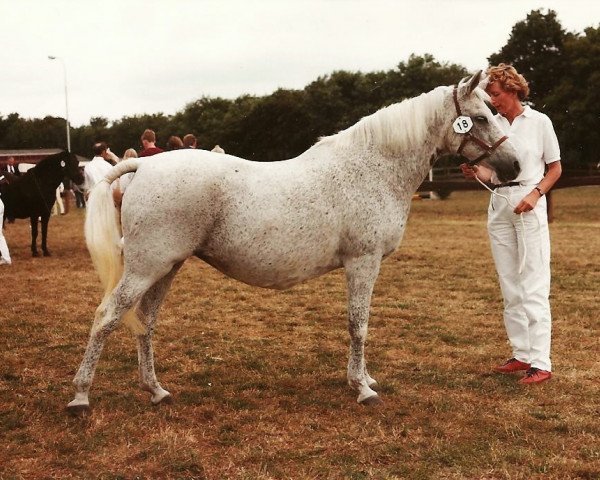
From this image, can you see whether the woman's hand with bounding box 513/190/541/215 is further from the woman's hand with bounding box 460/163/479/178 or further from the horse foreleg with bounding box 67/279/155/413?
the horse foreleg with bounding box 67/279/155/413

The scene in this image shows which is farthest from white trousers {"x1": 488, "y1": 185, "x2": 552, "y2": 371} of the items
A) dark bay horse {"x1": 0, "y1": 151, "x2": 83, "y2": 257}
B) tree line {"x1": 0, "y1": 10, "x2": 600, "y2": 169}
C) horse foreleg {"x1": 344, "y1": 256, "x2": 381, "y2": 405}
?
tree line {"x1": 0, "y1": 10, "x2": 600, "y2": 169}

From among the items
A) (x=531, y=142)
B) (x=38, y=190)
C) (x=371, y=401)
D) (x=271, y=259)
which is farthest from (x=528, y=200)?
(x=38, y=190)

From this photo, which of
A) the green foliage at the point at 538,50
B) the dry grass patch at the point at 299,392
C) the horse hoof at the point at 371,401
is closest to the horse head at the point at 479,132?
the dry grass patch at the point at 299,392

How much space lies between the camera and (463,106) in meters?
4.98

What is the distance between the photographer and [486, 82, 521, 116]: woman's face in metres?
5.38

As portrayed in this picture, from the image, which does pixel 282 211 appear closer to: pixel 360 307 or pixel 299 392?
pixel 360 307

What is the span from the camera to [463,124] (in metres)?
4.95

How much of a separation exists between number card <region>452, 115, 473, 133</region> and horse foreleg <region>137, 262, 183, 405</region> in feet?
7.63

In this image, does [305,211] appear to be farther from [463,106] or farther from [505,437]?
[505,437]

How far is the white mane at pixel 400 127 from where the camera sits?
499cm

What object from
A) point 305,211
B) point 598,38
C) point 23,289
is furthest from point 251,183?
point 598,38

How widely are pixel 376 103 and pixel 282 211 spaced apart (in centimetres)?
5599

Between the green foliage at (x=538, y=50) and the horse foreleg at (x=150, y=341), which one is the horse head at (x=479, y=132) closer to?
the horse foreleg at (x=150, y=341)

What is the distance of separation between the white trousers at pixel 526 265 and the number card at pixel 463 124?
793mm
